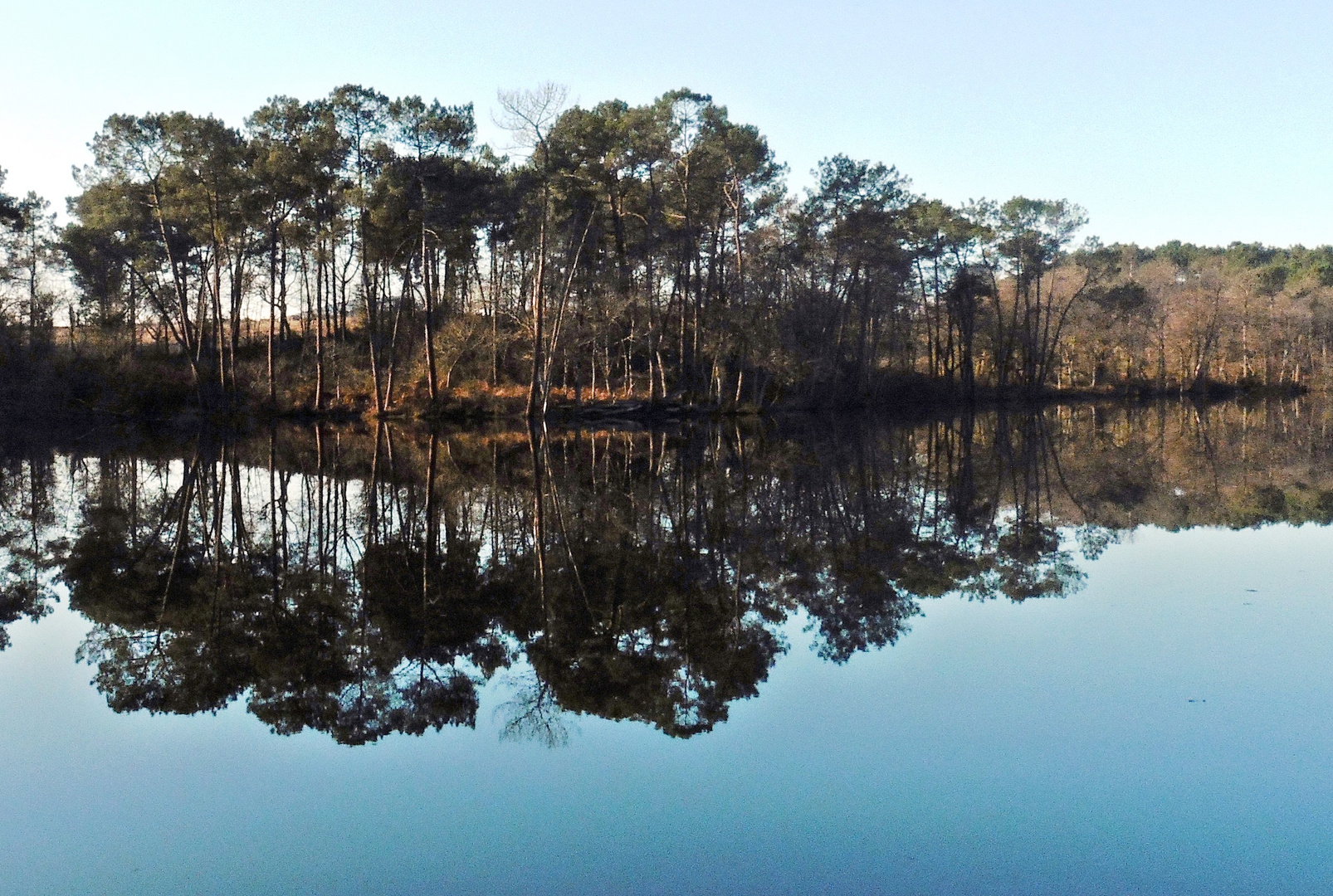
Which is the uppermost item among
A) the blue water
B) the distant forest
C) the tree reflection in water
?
the distant forest

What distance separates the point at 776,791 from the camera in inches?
175

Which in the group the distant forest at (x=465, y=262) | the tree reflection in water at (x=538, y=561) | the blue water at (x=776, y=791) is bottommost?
the blue water at (x=776, y=791)

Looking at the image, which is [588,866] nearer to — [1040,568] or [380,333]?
[1040,568]

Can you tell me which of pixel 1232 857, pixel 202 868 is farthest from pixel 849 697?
pixel 202 868

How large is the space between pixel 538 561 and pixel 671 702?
4.37 metres

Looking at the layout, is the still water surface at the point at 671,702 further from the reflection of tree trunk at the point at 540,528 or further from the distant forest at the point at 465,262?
the distant forest at the point at 465,262

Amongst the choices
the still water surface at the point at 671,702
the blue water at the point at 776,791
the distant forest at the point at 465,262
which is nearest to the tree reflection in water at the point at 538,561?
the still water surface at the point at 671,702

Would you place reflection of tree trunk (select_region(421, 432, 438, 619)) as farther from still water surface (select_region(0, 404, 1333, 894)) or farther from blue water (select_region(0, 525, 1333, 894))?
blue water (select_region(0, 525, 1333, 894))

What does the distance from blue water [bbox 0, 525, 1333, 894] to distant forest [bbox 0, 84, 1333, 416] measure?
93.1 feet

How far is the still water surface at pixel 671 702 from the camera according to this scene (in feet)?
12.8

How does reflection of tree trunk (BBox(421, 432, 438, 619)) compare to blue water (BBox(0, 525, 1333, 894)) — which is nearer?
blue water (BBox(0, 525, 1333, 894))

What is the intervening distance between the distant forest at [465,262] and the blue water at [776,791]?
28377mm

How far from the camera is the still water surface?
389 centimetres

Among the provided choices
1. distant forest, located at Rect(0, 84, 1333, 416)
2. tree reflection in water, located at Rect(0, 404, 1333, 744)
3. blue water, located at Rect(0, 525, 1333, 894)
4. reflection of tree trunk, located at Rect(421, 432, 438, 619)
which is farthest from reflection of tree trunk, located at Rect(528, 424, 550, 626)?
distant forest, located at Rect(0, 84, 1333, 416)
